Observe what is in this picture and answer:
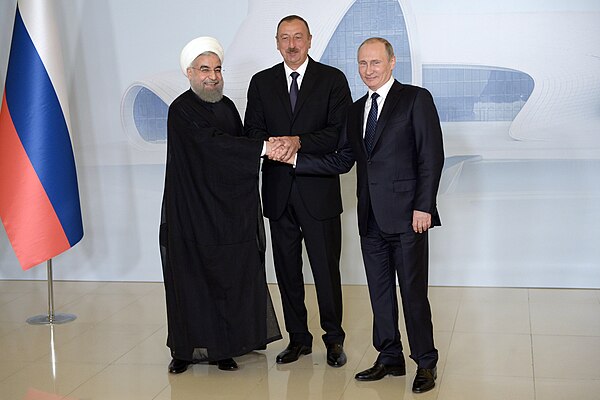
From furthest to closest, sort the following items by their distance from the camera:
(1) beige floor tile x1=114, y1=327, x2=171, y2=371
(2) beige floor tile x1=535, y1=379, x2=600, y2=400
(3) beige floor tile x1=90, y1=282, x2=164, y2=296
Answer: (3) beige floor tile x1=90, y1=282, x2=164, y2=296 < (1) beige floor tile x1=114, y1=327, x2=171, y2=371 < (2) beige floor tile x1=535, y1=379, x2=600, y2=400

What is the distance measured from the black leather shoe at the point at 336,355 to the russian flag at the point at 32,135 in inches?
75.9

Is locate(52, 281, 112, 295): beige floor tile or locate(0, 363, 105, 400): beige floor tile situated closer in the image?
locate(0, 363, 105, 400): beige floor tile

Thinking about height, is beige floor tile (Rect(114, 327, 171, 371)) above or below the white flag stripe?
below

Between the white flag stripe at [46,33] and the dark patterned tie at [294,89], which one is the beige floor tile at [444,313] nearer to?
the dark patterned tie at [294,89]

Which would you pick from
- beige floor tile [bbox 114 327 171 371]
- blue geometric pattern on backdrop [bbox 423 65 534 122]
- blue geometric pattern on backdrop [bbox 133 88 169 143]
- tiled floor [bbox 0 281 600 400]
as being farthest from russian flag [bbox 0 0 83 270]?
blue geometric pattern on backdrop [bbox 423 65 534 122]

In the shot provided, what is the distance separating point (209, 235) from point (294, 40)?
104 cm

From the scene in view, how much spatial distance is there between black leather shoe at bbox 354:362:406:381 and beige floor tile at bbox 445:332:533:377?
242 millimetres

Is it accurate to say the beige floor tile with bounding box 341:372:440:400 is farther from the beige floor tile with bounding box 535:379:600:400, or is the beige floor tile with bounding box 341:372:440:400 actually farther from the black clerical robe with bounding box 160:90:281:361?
the black clerical robe with bounding box 160:90:281:361

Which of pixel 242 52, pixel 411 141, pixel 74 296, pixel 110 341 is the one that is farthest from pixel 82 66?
pixel 411 141

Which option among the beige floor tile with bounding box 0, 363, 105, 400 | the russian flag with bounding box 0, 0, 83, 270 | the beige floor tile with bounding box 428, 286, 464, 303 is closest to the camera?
the beige floor tile with bounding box 0, 363, 105, 400

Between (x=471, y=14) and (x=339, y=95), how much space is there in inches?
68.1

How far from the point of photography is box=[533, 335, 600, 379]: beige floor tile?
4297 mm

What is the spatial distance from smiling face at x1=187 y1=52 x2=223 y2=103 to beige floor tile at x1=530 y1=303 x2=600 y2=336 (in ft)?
7.08

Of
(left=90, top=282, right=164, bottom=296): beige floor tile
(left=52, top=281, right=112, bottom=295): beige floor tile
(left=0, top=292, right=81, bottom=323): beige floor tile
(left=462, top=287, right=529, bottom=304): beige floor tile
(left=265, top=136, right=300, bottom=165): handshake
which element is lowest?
(left=462, top=287, right=529, bottom=304): beige floor tile
